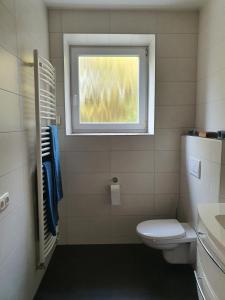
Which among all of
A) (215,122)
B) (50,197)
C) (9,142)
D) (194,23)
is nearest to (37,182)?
(50,197)

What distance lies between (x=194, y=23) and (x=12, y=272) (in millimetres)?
2543

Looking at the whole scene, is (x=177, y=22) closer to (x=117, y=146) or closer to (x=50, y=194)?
(x=117, y=146)

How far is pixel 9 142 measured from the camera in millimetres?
1366

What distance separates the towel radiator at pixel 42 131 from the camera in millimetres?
1653

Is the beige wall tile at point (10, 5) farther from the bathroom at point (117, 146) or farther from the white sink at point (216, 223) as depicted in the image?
the white sink at point (216, 223)

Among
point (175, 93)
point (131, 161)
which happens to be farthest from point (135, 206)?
point (175, 93)

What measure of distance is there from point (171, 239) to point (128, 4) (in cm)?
208

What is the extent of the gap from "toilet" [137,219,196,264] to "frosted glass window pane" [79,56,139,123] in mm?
1133

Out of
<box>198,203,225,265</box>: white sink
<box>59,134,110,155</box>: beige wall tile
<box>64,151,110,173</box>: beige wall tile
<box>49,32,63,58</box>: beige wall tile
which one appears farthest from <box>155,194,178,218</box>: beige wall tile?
<box>49,32,63,58</box>: beige wall tile

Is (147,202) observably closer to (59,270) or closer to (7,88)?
(59,270)

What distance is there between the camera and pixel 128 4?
2.13 metres

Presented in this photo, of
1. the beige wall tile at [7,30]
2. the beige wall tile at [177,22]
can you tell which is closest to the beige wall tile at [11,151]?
the beige wall tile at [7,30]

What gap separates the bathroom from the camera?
5.32 feet

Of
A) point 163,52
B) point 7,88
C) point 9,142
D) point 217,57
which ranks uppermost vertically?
point 163,52
